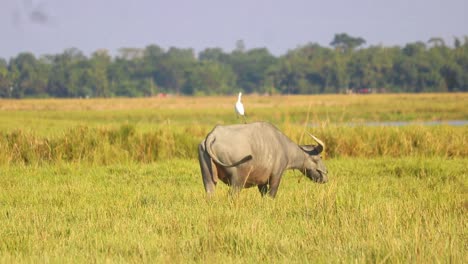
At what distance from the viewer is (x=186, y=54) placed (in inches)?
6068

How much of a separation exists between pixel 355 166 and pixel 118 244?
734 cm

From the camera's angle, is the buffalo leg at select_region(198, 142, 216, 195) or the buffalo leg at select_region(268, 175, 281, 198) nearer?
the buffalo leg at select_region(198, 142, 216, 195)

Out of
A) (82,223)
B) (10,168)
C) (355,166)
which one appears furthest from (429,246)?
(10,168)

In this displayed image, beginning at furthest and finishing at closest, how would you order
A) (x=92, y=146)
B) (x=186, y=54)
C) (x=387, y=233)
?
1. (x=186, y=54)
2. (x=92, y=146)
3. (x=387, y=233)

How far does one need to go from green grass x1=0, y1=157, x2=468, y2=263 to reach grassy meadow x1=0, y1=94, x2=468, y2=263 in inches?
0.7

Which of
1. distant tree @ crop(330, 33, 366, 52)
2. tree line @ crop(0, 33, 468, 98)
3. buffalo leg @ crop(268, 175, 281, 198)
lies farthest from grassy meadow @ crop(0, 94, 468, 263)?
distant tree @ crop(330, 33, 366, 52)

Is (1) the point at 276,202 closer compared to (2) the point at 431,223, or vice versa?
(2) the point at 431,223

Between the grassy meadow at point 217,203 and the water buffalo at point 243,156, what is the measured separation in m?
0.23

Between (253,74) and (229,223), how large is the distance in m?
110

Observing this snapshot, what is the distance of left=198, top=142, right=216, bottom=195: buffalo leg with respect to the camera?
26.0 ft

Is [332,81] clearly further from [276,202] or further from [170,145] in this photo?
[276,202]

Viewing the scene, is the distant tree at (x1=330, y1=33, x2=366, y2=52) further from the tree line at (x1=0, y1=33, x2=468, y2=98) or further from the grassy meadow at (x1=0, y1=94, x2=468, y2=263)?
the grassy meadow at (x1=0, y1=94, x2=468, y2=263)

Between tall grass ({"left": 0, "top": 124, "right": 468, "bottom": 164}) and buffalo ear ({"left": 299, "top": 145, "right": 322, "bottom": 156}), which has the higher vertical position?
buffalo ear ({"left": 299, "top": 145, "right": 322, "bottom": 156})

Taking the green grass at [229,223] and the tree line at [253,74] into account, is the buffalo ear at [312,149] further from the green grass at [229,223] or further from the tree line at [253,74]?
the tree line at [253,74]
